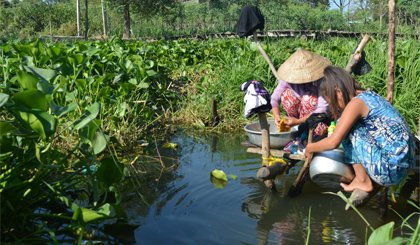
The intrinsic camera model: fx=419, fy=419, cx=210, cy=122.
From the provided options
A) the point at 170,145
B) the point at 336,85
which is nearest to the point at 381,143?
the point at 336,85

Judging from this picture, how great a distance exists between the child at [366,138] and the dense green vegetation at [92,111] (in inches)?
50.8

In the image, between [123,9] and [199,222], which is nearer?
[199,222]

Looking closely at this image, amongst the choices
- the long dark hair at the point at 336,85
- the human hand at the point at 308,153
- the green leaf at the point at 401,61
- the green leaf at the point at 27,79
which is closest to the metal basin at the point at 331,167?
the human hand at the point at 308,153

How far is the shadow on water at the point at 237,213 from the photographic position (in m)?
2.46

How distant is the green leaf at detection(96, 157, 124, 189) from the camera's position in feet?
7.27

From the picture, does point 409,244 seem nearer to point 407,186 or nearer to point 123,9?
point 407,186

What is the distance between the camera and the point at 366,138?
8.04 feet

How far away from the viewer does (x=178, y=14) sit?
71.2 feet

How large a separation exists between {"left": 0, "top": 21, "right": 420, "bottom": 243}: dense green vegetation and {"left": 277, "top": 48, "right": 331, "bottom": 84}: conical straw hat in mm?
1348

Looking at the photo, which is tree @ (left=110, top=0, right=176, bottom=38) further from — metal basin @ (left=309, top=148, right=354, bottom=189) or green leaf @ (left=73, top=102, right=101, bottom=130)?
green leaf @ (left=73, top=102, right=101, bottom=130)

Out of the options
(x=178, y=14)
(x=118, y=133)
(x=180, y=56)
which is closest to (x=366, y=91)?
(x=118, y=133)

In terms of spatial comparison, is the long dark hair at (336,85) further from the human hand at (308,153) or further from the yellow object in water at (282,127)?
the yellow object in water at (282,127)

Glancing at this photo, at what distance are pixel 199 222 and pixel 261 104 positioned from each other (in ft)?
2.80

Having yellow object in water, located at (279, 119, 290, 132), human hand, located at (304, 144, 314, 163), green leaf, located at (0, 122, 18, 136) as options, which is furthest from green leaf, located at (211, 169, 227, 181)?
green leaf, located at (0, 122, 18, 136)
